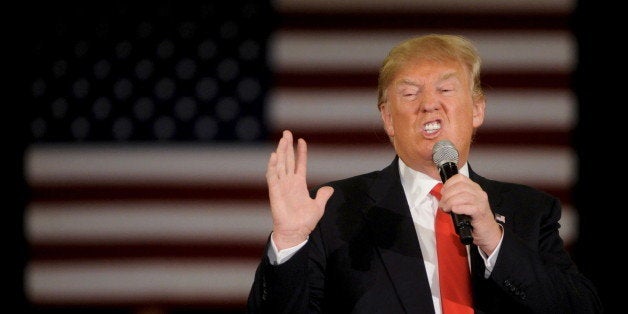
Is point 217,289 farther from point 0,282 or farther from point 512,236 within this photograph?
point 512,236

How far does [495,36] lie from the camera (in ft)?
9.62

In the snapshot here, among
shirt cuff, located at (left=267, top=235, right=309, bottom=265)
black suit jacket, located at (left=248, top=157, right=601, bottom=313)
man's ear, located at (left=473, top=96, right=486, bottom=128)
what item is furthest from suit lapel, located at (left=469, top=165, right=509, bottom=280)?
shirt cuff, located at (left=267, top=235, right=309, bottom=265)

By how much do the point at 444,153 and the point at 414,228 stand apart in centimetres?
19

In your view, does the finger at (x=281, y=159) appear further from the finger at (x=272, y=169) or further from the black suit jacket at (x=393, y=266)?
the black suit jacket at (x=393, y=266)

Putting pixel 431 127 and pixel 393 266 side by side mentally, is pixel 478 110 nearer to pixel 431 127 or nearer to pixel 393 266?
pixel 431 127

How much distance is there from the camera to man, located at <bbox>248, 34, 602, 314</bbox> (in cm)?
124

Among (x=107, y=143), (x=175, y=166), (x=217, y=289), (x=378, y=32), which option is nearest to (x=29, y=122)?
(x=107, y=143)

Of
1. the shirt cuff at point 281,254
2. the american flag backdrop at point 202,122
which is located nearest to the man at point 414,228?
the shirt cuff at point 281,254

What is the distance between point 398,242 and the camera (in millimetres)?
1377

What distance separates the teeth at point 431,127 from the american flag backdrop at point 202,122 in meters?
1.44

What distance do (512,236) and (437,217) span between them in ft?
0.62

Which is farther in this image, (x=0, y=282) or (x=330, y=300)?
(x=0, y=282)

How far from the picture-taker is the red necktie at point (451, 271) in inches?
51.6

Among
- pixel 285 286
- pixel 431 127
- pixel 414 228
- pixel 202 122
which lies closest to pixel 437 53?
pixel 431 127
